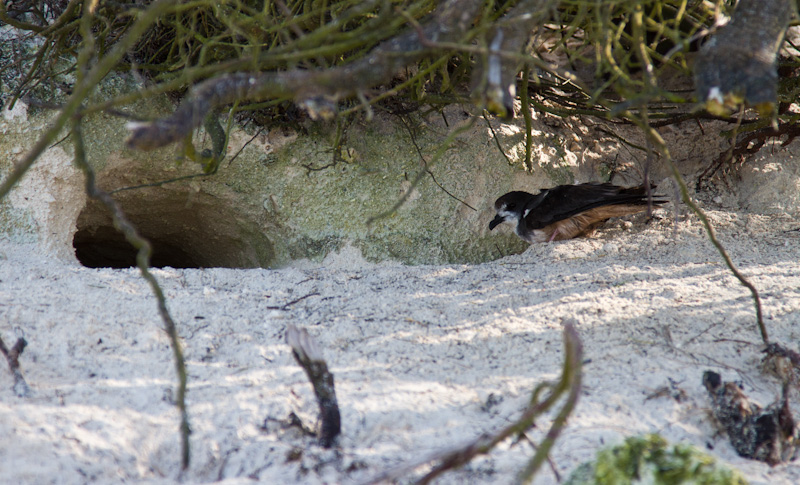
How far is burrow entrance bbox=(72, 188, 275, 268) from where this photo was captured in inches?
187

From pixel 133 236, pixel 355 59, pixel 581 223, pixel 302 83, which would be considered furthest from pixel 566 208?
pixel 133 236

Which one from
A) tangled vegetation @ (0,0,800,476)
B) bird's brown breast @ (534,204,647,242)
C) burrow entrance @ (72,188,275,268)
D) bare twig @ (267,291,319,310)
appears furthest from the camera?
burrow entrance @ (72,188,275,268)

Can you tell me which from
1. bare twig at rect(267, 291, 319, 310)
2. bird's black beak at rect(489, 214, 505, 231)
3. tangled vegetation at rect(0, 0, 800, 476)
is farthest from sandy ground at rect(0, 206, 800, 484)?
bird's black beak at rect(489, 214, 505, 231)

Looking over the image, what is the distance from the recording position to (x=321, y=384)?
1947 millimetres

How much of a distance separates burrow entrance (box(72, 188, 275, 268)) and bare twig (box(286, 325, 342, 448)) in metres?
2.77

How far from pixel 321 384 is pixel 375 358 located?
597 mm

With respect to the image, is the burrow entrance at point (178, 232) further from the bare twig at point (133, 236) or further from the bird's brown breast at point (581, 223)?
the bare twig at point (133, 236)

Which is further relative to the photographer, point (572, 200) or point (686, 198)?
point (572, 200)

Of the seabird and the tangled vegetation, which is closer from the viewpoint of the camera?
the tangled vegetation

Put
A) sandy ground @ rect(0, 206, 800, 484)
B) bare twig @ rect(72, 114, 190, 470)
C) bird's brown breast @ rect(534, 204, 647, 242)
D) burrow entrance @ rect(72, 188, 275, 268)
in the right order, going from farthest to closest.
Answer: burrow entrance @ rect(72, 188, 275, 268), bird's brown breast @ rect(534, 204, 647, 242), sandy ground @ rect(0, 206, 800, 484), bare twig @ rect(72, 114, 190, 470)

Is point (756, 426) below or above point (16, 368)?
below

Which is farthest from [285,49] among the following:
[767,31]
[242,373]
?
[767,31]

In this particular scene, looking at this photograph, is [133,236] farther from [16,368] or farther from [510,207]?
[510,207]

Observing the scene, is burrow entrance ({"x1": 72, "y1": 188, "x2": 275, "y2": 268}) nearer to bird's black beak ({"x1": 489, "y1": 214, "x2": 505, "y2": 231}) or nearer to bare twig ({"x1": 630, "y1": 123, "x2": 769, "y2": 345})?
bird's black beak ({"x1": 489, "y1": 214, "x2": 505, "y2": 231})
